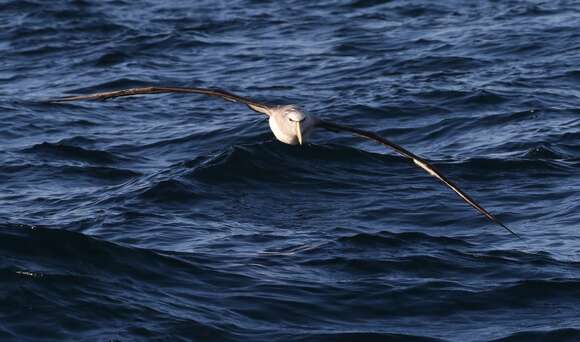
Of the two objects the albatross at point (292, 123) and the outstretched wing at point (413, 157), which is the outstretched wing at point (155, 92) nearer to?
the albatross at point (292, 123)

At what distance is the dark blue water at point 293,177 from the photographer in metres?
15.2

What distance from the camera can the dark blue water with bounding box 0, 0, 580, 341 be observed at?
15.2 m

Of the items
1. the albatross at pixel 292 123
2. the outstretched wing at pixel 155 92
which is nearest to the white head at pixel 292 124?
the albatross at pixel 292 123

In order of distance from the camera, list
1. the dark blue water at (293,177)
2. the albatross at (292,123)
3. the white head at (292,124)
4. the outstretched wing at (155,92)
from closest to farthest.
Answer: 1. the outstretched wing at (155,92)
2. the albatross at (292,123)
3. the white head at (292,124)
4. the dark blue water at (293,177)

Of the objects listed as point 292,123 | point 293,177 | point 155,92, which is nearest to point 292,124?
point 292,123

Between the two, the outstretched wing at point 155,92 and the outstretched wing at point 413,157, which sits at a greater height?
the outstretched wing at point 155,92

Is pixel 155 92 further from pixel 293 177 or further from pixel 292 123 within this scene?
pixel 293 177

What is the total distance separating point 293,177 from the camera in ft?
68.9

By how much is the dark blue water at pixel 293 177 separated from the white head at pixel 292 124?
213 cm

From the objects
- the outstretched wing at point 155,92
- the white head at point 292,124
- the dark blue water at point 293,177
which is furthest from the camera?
the dark blue water at point 293,177

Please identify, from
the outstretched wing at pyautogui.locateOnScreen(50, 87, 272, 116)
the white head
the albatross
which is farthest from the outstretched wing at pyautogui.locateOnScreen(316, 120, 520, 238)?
the outstretched wing at pyautogui.locateOnScreen(50, 87, 272, 116)

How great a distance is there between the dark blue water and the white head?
2.13 metres

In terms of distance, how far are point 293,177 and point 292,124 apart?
6355 millimetres

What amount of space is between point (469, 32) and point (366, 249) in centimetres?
1331
